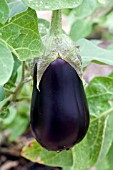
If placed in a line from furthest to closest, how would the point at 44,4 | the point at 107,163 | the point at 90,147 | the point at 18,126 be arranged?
the point at 18,126, the point at 107,163, the point at 90,147, the point at 44,4

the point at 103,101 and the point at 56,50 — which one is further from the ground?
the point at 56,50

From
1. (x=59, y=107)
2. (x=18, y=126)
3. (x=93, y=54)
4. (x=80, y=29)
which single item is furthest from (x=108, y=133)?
(x=18, y=126)

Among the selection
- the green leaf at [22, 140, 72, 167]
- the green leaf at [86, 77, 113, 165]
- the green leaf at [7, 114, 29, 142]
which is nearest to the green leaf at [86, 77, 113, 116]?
the green leaf at [86, 77, 113, 165]

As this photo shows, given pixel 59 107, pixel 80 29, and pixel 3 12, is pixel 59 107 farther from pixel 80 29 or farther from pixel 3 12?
pixel 80 29

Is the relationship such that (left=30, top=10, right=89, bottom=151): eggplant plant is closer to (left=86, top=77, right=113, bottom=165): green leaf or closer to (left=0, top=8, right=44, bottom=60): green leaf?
(left=0, top=8, right=44, bottom=60): green leaf

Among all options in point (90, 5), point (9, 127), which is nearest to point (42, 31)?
point (90, 5)

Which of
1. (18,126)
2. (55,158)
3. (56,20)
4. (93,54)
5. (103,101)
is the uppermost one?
(56,20)
